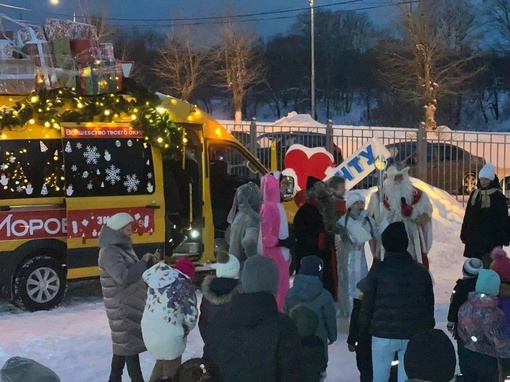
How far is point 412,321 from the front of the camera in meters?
4.74

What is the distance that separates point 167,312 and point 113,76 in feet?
16.4

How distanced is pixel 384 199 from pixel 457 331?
2.93 m

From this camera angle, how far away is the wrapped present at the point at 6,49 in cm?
894

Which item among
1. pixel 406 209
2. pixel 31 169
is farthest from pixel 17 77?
pixel 406 209

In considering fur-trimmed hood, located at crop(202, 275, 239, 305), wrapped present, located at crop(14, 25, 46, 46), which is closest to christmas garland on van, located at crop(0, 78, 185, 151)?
wrapped present, located at crop(14, 25, 46, 46)

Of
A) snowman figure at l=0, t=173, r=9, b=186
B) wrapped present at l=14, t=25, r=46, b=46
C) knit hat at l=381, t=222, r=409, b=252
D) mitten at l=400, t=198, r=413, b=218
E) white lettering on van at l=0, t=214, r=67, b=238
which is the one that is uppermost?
wrapped present at l=14, t=25, r=46, b=46

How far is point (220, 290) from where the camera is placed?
15.1 feet

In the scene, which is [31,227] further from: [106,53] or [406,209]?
[406,209]

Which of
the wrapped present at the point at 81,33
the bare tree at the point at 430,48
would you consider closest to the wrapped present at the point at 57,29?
the wrapped present at the point at 81,33

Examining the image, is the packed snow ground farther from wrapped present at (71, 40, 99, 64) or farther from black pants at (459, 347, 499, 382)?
wrapped present at (71, 40, 99, 64)

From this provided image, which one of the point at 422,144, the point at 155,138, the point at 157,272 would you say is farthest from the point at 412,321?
the point at 422,144

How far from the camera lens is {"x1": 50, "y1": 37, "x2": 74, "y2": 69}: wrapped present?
29.9 feet

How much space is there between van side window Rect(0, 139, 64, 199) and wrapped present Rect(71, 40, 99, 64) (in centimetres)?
121

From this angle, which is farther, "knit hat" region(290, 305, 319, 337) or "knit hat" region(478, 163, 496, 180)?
"knit hat" region(478, 163, 496, 180)
